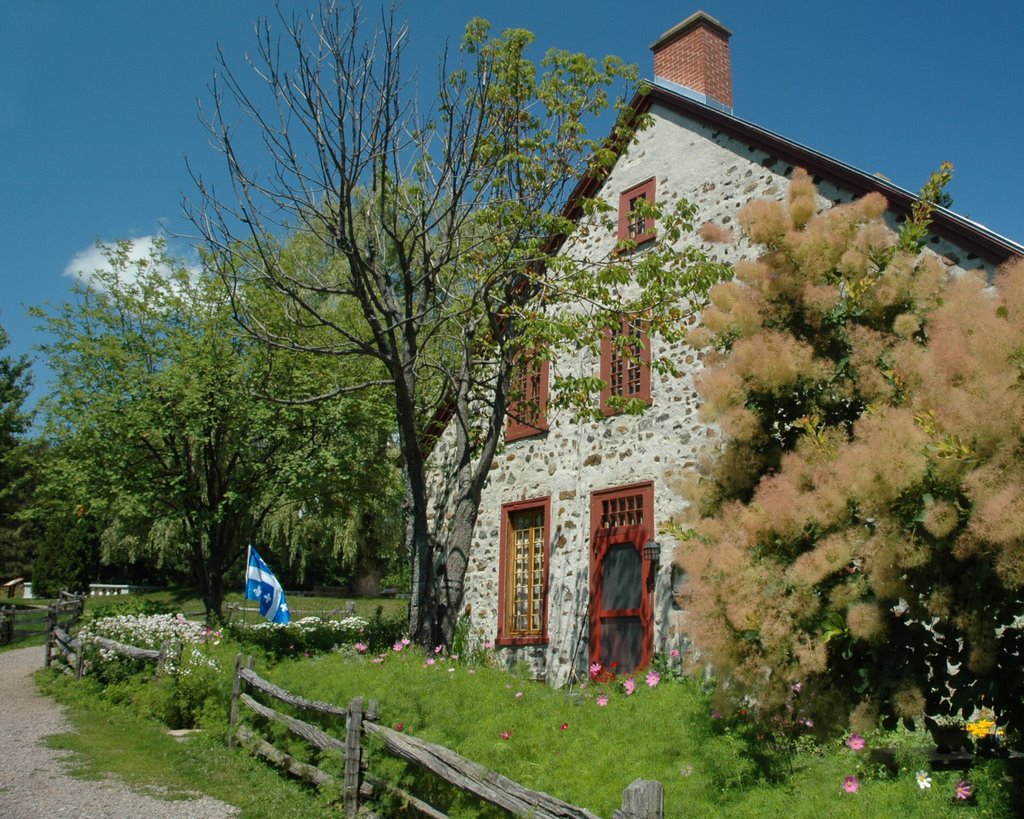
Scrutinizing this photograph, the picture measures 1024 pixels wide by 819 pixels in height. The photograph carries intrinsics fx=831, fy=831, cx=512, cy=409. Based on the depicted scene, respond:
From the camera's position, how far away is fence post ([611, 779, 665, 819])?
12.0 feet

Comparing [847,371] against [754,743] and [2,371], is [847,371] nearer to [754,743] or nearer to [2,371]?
[754,743]

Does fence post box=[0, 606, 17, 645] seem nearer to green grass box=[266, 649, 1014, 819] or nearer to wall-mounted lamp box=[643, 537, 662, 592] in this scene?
green grass box=[266, 649, 1014, 819]

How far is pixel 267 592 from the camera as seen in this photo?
12.2 metres

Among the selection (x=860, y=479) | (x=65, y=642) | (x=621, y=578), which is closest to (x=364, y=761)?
(x=860, y=479)

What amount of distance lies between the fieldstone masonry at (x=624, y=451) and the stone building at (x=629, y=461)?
19 mm

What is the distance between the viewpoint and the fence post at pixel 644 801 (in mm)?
3654

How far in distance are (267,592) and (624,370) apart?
613 cm

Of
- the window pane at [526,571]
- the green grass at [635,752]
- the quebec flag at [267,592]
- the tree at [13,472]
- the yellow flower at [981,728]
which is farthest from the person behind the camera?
the tree at [13,472]

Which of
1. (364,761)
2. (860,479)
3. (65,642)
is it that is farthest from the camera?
(65,642)

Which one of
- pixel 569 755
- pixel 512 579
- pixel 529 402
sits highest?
pixel 529 402

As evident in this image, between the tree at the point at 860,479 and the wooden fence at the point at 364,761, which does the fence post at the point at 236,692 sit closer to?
the wooden fence at the point at 364,761

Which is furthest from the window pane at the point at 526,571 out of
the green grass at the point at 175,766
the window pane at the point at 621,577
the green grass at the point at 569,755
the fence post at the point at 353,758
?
the fence post at the point at 353,758

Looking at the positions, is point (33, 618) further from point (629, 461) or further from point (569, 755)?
point (569, 755)

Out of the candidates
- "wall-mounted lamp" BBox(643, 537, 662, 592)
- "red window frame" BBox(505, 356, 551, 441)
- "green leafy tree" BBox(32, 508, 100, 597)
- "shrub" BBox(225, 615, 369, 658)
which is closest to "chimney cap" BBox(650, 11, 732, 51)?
"red window frame" BBox(505, 356, 551, 441)
